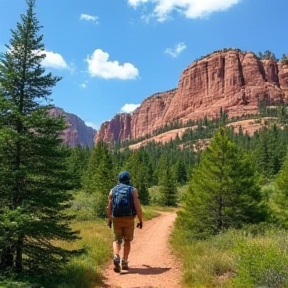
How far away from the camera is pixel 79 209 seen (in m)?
26.5

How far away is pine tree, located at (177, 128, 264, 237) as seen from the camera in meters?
14.1

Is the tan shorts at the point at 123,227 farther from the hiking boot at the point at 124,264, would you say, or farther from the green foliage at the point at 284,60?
the green foliage at the point at 284,60

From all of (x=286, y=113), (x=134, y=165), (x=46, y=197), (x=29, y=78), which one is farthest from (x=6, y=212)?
(x=134, y=165)

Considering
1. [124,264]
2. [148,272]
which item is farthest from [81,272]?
[148,272]

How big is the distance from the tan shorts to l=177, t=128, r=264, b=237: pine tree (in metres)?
6.12

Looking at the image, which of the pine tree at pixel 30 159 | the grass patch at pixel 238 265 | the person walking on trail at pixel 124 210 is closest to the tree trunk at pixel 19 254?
the pine tree at pixel 30 159

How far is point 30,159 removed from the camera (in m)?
8.82

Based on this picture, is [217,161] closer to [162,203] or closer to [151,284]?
[151,284]

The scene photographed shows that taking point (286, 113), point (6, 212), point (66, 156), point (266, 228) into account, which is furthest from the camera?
point (266, 228)

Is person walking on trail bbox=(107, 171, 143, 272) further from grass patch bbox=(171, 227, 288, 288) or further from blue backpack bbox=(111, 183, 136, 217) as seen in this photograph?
grass patch bbox=(171, 227, 288, 288)

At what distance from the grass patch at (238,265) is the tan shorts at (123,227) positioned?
1617 millimetres

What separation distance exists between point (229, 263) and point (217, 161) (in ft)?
20.4

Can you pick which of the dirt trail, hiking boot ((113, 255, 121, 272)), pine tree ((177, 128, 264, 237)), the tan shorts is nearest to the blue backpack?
the tan shorts

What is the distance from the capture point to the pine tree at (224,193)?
14.1m
